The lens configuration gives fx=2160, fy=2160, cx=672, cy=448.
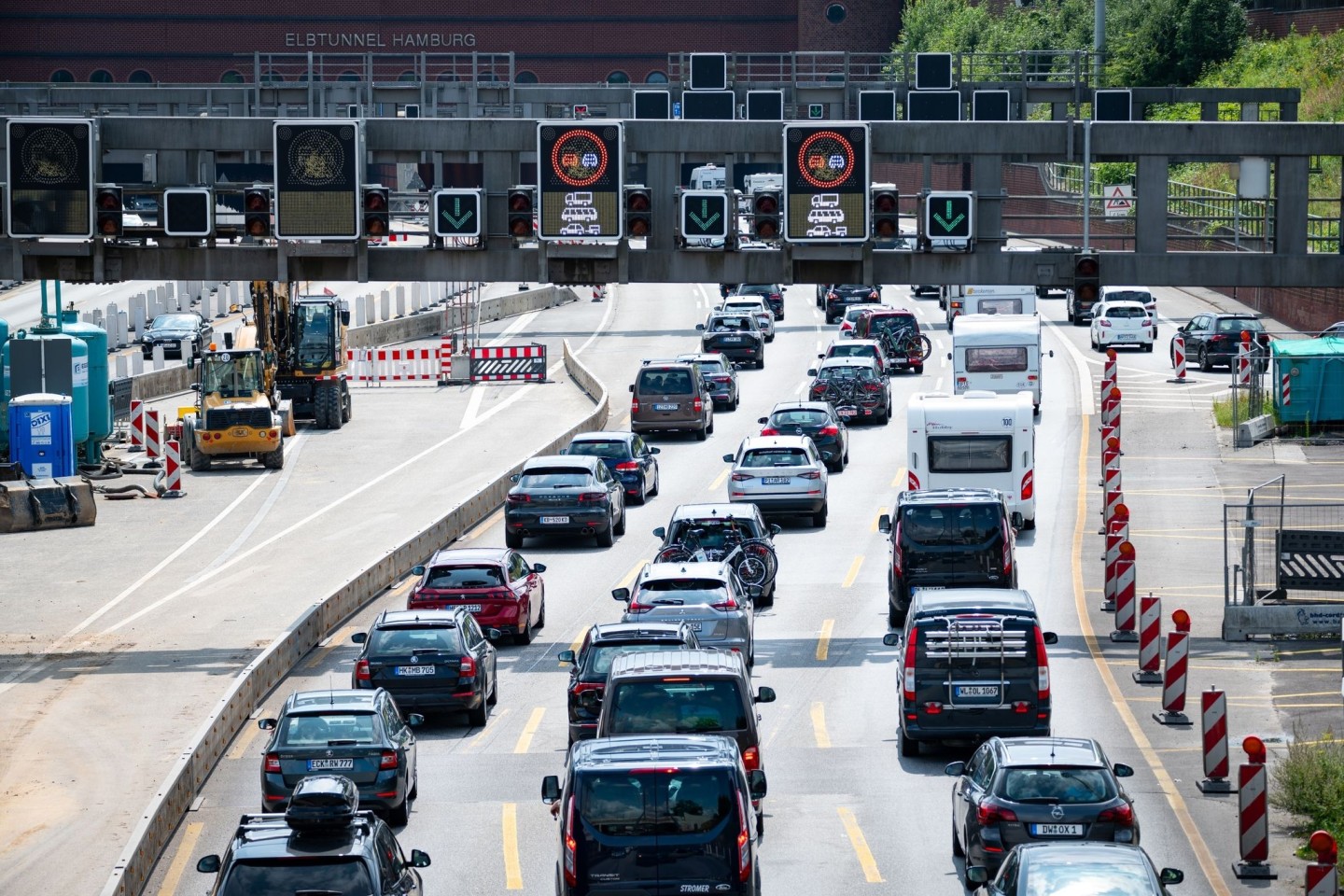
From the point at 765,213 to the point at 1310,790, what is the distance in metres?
15.0

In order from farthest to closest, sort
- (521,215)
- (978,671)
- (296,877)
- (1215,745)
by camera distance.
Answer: (521,215)
(978,671)
(1215,745)
(296,877)

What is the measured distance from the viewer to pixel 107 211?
1318 inches

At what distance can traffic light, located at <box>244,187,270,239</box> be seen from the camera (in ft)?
108

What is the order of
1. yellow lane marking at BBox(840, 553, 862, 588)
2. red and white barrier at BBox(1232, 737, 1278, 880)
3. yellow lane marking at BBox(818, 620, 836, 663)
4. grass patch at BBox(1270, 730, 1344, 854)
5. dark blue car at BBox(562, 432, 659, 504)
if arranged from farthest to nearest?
dark blue car at BBox(562, 432, 659, 504), yellow lane marking at BBox(840, 553, 862, 588), yellow lane marking at BBox(818, 620, 836, 663), grass patch at BBox(1270, 730, 1344, 854), red and white barrier at BBox(1232, 737, 1278, 880)

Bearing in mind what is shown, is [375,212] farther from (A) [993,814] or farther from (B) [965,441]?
(A) [993,814]

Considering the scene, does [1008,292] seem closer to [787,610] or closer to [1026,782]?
[787,610]

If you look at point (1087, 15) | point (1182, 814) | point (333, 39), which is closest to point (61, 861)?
point (1182, 814)

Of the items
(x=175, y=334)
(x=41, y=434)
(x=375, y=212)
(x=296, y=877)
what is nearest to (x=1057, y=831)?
(x=296, y=877)

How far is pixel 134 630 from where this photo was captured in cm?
3231

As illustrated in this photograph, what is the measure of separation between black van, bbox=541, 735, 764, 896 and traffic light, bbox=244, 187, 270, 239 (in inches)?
746

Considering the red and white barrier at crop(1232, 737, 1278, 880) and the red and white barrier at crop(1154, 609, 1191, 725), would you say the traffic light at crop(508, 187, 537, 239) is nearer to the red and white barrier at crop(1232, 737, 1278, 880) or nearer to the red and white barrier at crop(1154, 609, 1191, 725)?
the red and white barrier at crop(1154, 609, 1191, 725)

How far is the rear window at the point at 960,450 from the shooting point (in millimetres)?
36438

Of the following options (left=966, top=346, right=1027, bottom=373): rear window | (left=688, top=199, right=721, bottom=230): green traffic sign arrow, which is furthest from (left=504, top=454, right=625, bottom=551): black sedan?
(left=966, top=346, right=1027, bottom=373): rear window

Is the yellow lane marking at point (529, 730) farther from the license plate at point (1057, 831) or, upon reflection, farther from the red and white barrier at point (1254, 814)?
the red and white barrier at point (1254, 814)
